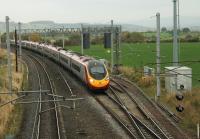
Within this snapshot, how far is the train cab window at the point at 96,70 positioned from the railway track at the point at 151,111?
9.41 ft

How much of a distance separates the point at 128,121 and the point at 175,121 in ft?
10.1

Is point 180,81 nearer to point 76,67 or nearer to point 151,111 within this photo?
point 151,111

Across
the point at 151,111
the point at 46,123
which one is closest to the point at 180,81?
the point at 151,111

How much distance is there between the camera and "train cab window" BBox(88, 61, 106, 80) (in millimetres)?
38969

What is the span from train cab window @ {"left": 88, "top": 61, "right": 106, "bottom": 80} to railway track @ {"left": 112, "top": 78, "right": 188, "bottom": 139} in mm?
2869

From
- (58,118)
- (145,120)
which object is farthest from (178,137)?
(58,118)

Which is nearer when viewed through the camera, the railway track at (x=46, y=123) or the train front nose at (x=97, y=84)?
the railway track at (x=46, y=123)

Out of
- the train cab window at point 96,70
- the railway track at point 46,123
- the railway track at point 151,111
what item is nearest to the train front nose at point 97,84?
the train cab window at point 96,70

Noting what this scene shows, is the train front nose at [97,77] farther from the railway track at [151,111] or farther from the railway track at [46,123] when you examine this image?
the railway track at [46,123]

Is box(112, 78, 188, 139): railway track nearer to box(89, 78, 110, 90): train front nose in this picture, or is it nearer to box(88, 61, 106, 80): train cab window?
box(89, 78, 110, 90): train front nose

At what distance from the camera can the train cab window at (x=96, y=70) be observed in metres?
39.0

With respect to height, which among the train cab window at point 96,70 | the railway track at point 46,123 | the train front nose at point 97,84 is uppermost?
the train cab window at point 96,70

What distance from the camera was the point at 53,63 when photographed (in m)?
72.4

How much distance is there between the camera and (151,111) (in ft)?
105
